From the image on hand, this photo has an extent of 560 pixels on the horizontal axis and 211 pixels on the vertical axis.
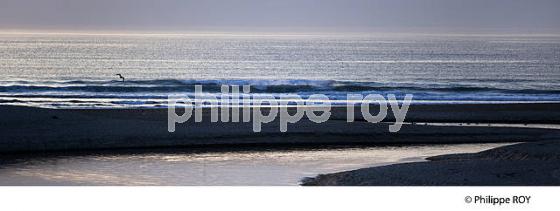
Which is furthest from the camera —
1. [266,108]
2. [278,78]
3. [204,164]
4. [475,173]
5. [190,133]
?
[278,78]

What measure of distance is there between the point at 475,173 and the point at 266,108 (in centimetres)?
1975

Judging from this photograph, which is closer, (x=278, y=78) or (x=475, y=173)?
(x=475, y=173)

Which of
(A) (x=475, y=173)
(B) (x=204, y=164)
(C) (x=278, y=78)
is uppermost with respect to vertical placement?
(A) (x=475, y=173)

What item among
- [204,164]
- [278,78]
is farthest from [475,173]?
[278,78]

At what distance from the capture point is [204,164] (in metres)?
18.7

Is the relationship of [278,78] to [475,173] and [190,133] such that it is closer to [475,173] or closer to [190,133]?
[190,133]

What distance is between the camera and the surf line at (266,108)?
2756 centimetres

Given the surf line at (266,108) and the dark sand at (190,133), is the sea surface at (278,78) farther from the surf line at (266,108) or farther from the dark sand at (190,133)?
the dark sand at (190,133)

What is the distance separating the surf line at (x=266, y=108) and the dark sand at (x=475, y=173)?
7.73m

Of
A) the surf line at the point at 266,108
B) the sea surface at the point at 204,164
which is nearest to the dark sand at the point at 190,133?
the surf line at the point at 266,108

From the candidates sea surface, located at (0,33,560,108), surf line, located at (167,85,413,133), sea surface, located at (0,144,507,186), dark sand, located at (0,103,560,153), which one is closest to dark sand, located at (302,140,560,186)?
sea surface, located at (0,144,507,186)

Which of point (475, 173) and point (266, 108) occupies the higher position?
point (475, 173)

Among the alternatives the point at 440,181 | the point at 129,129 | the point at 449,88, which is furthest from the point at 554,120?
the point at 449,88

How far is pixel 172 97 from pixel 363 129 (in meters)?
18.2
